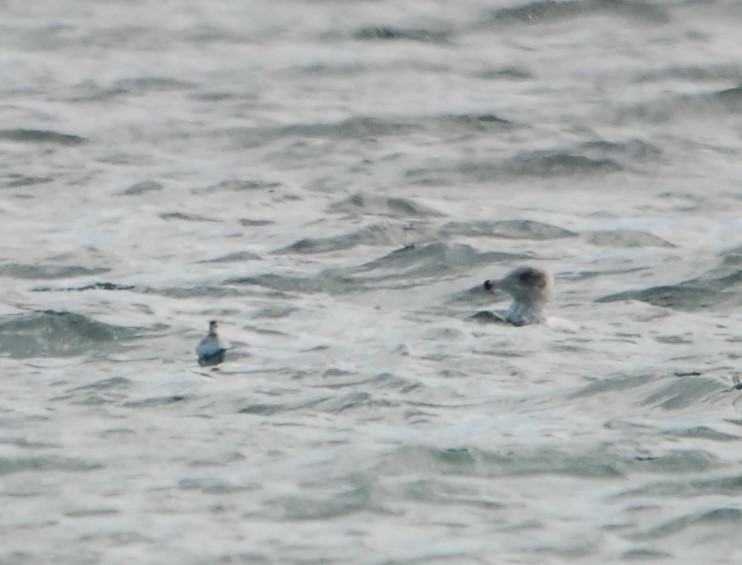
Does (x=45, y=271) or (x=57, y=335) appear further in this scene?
(x=45, y=271)

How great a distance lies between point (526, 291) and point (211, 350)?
218cm

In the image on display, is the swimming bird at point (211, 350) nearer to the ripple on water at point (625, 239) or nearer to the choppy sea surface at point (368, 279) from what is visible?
the choppy sea surface at point (368, 279)

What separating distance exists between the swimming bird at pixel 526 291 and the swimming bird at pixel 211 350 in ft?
6.21

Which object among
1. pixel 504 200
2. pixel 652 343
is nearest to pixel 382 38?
pixel 504 200

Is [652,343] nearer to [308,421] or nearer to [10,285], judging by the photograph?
[308,421]

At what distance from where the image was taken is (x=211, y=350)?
40.3 feet

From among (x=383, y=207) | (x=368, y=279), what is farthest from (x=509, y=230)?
(x=368, y=279)

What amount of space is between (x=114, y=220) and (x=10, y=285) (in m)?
1.97

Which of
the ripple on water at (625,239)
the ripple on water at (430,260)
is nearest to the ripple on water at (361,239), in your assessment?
the ripple on water at (430,260)

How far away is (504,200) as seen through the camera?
17031 mm

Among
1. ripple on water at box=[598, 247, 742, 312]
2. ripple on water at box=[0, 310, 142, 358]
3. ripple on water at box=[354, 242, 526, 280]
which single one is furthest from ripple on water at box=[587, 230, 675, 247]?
ripple on water at box=[0, 310, 142, 358]

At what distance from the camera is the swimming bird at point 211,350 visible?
12.2m

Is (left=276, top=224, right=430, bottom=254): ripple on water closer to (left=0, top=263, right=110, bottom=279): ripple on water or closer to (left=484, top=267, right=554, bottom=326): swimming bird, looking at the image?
(left=0, top=263, right=110, bottom=279): ripple on water

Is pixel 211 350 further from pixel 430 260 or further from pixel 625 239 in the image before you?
pixel 625 239
